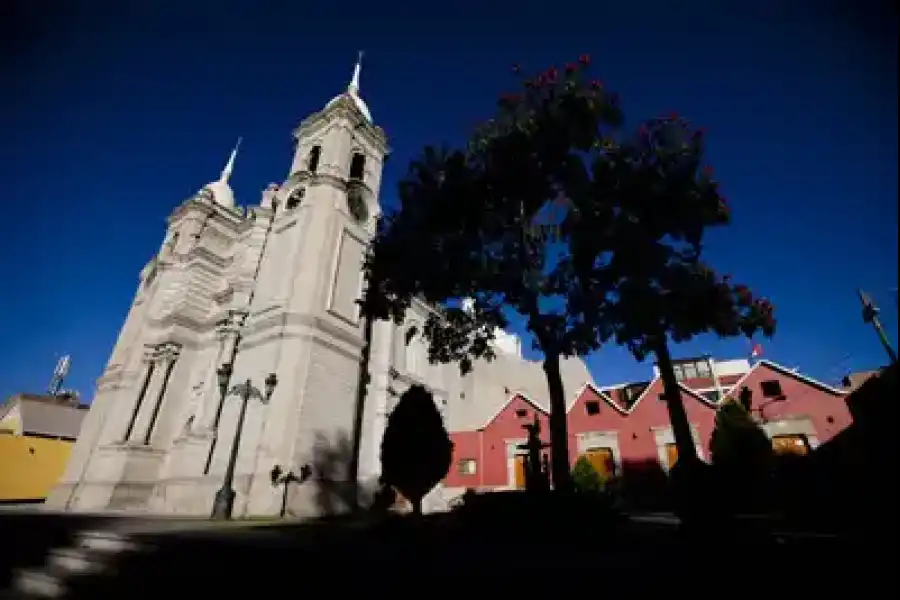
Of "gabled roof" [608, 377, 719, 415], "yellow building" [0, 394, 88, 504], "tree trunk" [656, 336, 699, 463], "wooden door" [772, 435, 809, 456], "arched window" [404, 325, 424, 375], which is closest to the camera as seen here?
"tree trunk" [656, 336, 699, 463]

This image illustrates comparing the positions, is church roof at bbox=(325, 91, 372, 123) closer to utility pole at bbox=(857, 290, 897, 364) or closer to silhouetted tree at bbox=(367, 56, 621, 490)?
silhouetted tree at bbox=(367, 56, 621, 490)

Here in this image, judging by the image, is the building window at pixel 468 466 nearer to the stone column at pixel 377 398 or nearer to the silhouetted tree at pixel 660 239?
the stone column at pixel 377 398

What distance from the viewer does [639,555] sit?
6.82m

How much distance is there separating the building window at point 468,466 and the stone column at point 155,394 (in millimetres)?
19063

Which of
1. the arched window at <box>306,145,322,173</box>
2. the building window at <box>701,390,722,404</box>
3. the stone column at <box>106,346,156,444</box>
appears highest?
the arched window at <box>306,145,322,173</box>

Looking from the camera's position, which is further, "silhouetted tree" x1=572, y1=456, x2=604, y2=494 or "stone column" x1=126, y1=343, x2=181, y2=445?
"stone column" x1=126, y1=343, x2=181, y2=445

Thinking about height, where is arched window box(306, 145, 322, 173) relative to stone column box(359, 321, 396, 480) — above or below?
above

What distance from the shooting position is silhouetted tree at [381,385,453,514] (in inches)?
514

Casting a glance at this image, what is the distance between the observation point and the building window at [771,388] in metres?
25.6

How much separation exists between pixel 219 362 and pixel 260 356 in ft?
11.6

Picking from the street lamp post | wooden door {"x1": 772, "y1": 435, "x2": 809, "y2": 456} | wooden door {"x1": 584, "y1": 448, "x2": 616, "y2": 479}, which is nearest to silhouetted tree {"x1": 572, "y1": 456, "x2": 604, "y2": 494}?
wooden door {"x1": 584, "y1": 448, "x2": 616, "y2": 479}

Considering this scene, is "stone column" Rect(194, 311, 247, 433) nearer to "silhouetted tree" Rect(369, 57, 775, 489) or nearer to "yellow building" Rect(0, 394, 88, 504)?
"silhouetted tree" Rect(369, 57, 775, 489)

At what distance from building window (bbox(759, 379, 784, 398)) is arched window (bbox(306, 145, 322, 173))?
99.7 feet

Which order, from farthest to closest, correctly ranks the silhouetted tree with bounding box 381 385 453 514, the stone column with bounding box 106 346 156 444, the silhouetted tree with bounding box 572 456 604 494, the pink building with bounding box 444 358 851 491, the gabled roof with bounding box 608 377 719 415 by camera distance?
the gabled roof with bounding box 608 377 719 415
the pink building with bounding box 444 358 851 491
the stone column with bounding box 106 346 156 444
the silhouetted tree with bounding box 572 456 604 494
the silhouetted tree with bounding box 381 385 453 514
